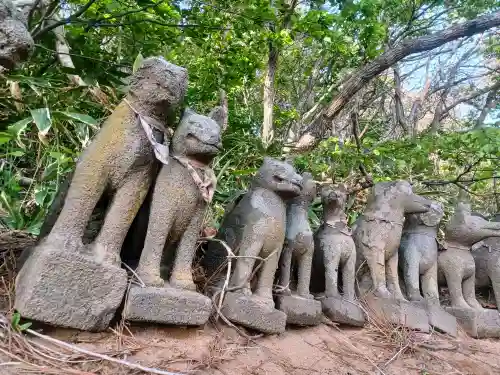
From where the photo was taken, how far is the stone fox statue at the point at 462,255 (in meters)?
2.65

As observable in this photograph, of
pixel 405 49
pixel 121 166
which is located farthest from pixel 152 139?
pixel 405 49

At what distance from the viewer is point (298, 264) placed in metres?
2.21

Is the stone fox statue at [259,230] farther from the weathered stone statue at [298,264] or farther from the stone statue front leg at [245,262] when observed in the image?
the weathered stone statue at [298,264]

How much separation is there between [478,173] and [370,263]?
157 centimetres

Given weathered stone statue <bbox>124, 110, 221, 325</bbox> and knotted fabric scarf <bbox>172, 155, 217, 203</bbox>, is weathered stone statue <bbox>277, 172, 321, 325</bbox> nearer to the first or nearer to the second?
weathered stone statue <bbox>124, 110, 221, 325</bbox>

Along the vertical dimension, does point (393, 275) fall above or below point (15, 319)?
above

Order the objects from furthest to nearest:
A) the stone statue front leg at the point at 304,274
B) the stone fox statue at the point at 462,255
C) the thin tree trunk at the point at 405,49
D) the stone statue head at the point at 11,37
A: the thin tree trunk at the point at 405,49
the stone fox statue at the point at 462,255
the stone statue front leg at the point at 304,274
the stone statue head at the point at 11,37

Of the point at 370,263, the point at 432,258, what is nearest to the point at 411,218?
the point at 432,258

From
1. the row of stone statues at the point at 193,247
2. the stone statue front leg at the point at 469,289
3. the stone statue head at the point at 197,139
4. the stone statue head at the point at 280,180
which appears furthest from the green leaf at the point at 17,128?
the stone statue front leg at the point at 469,289

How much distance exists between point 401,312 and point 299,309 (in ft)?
2.02

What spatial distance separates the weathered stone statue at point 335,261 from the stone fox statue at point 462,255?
0.71 meters

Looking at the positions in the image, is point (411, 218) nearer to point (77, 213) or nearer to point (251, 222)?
point (251, 222)

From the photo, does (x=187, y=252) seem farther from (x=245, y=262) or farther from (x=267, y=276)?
(x=267, y=276)

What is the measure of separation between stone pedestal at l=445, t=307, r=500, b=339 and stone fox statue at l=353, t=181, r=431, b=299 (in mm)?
411
